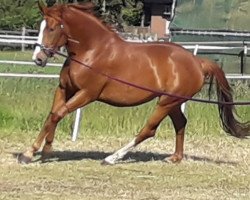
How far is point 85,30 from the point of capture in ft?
34.4

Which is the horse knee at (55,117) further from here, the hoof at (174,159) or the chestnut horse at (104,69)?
the hoof at (174,159)

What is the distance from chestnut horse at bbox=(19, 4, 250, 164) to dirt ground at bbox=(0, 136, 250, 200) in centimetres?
39

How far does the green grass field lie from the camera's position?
8992 millimetres

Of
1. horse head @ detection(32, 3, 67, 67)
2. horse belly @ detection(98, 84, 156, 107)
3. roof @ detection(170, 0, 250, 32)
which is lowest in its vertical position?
roof @ detection(170, 0, 250, 32)

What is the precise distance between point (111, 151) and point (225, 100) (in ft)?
5.88

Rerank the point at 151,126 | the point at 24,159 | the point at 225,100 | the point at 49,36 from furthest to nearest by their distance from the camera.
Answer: the point at 225,100, the point at 151,126, the point at 24,159, the point at 49,36

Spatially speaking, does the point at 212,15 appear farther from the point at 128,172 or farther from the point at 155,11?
the point at 155,11

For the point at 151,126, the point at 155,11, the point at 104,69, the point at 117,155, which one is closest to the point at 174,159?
the point at 151,126

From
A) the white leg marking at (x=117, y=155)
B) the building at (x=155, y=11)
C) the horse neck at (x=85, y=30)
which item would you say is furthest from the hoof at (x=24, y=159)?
the building at (x=155, y=11)

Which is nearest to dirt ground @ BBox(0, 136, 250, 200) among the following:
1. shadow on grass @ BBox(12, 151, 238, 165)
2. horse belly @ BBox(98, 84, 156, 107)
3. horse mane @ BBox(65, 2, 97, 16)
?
shadow on grass @ BBox(12, 151, 238, 165)

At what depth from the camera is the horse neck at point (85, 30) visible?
10.5 metres

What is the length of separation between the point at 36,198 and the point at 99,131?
5188mm

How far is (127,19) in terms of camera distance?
55.9m

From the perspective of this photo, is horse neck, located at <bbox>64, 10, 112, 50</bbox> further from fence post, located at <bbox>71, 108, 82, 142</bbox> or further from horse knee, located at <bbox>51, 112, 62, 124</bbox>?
fence post, located at <bbox>71, 108, 82, 142</bbox>
